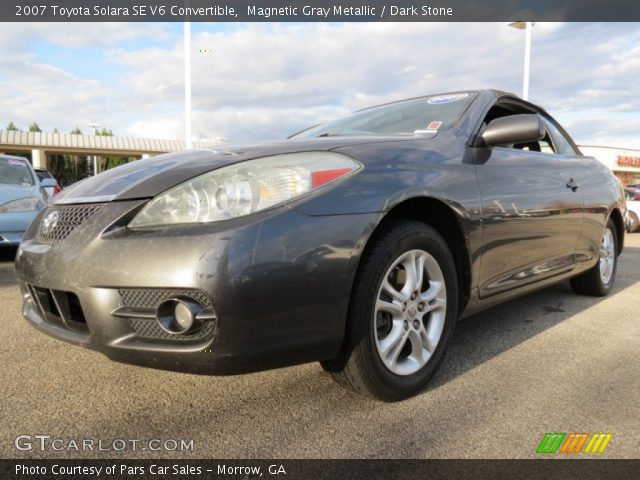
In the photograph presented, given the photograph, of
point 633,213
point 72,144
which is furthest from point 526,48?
point 72,144

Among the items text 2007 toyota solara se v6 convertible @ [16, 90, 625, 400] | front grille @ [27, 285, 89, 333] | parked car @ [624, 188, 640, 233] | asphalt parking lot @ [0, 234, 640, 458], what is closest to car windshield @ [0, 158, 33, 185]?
asphalt parking lot @ [0, 234, 640, 458]

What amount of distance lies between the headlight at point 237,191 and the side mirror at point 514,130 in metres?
1.08

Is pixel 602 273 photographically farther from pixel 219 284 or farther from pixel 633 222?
pixel 633 222

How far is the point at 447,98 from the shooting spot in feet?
9.96

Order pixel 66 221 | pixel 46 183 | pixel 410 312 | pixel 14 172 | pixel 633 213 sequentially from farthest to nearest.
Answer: pixel 633 213 → pixel 46 183 → pixel 14 172 → pixel 410 312 → pixel 66 221

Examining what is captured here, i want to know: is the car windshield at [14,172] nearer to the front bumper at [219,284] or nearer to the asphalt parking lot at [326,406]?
the asphalt parking lot at [326,406]

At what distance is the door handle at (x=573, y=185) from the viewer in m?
3.30

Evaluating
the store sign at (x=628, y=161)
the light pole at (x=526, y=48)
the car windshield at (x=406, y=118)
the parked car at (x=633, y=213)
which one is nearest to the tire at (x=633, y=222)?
the parked car at (x=633, y=213)

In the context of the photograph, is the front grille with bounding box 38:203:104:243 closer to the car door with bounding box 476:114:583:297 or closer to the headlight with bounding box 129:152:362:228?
the headlight with bounding box 129:152:362:228

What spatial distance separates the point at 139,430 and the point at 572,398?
182 centimetres

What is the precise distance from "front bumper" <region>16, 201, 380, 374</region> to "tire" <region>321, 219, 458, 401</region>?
99 mm

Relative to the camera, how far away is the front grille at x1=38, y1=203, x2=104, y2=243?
74.8 inches

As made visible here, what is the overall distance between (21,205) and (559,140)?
5.67 metres

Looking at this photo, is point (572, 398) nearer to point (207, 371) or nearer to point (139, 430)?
point (207, 371)
